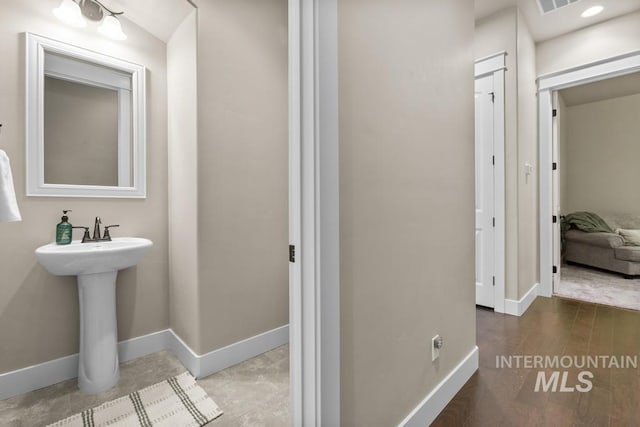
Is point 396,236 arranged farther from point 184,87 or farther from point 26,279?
point 26,279

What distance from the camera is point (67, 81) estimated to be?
6.15 feet

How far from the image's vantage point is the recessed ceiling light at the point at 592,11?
259 cm

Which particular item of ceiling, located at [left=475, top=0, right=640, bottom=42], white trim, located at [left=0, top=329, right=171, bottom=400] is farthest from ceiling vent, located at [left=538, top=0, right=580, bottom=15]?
white trim, located at [left=0, top=329, right=171, bottom=400]

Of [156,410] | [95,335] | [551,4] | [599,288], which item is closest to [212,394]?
[156,410]

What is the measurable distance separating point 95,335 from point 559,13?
428 cm

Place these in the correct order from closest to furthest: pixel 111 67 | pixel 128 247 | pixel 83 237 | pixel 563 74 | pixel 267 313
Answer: pixel 128 247, pixel 83 237, pixel 111 67, pixel 267 313, pixel 563 74

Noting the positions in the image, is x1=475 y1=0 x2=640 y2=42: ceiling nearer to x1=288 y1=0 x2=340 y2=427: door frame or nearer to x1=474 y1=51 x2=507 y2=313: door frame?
x1=474 y1=51 x2=507 y2=313: door frame

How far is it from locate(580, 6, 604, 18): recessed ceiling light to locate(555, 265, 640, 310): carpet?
268 cm

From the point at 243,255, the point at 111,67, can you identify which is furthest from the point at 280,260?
the point at 111,67

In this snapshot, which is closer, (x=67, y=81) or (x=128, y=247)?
(x=128, y=247)

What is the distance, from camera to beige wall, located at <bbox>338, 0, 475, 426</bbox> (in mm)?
1033

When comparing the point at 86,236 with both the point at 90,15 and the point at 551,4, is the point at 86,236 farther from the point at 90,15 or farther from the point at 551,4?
the point at 551,4

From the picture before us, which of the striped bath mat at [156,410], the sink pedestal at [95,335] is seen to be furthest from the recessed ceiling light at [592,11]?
the sink pedestal at [95,335]

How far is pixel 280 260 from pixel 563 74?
3.33 meters
